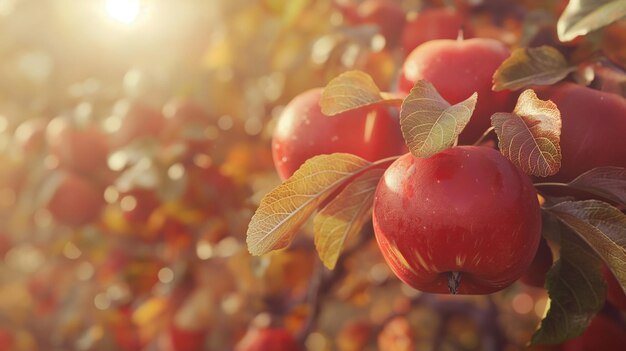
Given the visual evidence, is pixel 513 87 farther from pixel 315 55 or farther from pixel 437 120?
pixel 315 55

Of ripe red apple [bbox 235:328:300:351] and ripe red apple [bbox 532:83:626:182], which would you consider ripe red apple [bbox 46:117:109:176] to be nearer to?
ripe red apple [bbox 235:328:300:351]

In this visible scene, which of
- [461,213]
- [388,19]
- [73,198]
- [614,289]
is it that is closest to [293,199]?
[461,213]

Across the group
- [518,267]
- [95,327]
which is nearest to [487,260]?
[518,267]

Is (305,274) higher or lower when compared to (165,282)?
lower

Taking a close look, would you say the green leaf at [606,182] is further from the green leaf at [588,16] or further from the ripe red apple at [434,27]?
the ripe red apple at [434,27]

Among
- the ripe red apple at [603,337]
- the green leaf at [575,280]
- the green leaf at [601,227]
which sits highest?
the green leaf at [601,227]

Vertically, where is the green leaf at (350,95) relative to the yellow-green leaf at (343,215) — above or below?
above

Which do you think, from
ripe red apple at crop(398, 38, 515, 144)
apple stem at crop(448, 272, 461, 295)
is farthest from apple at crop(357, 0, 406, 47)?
apple stem at crop(448, 272, 461, 295)

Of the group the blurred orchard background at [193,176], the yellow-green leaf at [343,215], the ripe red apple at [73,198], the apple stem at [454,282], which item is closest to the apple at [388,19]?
the blurred orchard background at [193,176]
